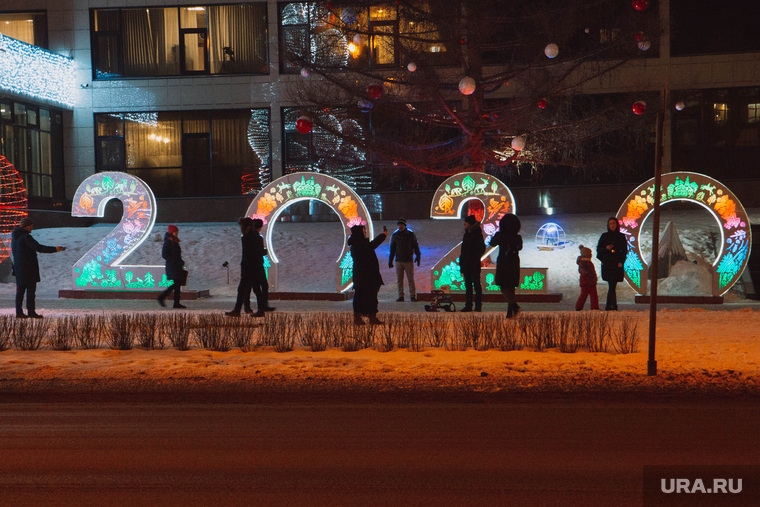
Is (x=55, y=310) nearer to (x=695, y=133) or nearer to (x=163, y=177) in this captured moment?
(x=163, y=177)

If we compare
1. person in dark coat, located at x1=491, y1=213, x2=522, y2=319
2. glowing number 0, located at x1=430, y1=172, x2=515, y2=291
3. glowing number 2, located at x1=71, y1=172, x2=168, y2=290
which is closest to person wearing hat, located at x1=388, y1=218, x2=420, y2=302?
glowing number 0, located at x1=430, y1=172, x2=515, y2=291

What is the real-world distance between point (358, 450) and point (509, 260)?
8215 millimetres

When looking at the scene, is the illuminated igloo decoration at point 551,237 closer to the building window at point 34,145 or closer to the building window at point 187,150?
the building window at point 187,150

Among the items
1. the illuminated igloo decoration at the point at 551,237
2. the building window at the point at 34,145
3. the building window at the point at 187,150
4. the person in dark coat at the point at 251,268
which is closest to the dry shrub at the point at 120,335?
the person in dark coat at the point at 251,268

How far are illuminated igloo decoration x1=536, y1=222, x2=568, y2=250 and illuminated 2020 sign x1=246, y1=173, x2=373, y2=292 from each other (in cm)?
626

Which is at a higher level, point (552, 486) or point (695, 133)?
point (695, 133)

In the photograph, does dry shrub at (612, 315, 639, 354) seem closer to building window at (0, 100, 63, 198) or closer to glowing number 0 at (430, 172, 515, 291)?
glowing number 0 at (430, 172, 515, 291)

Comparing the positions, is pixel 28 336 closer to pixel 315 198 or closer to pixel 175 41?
pixel 315 198

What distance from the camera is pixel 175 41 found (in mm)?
32500

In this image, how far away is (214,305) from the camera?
710 inches

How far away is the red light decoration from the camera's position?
72.2ft

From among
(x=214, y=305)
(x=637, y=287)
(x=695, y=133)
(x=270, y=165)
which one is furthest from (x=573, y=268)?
(x=270, y=165)

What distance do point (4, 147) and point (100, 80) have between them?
570 centimetres

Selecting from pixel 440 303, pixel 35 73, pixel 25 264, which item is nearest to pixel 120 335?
pixel 25 264
